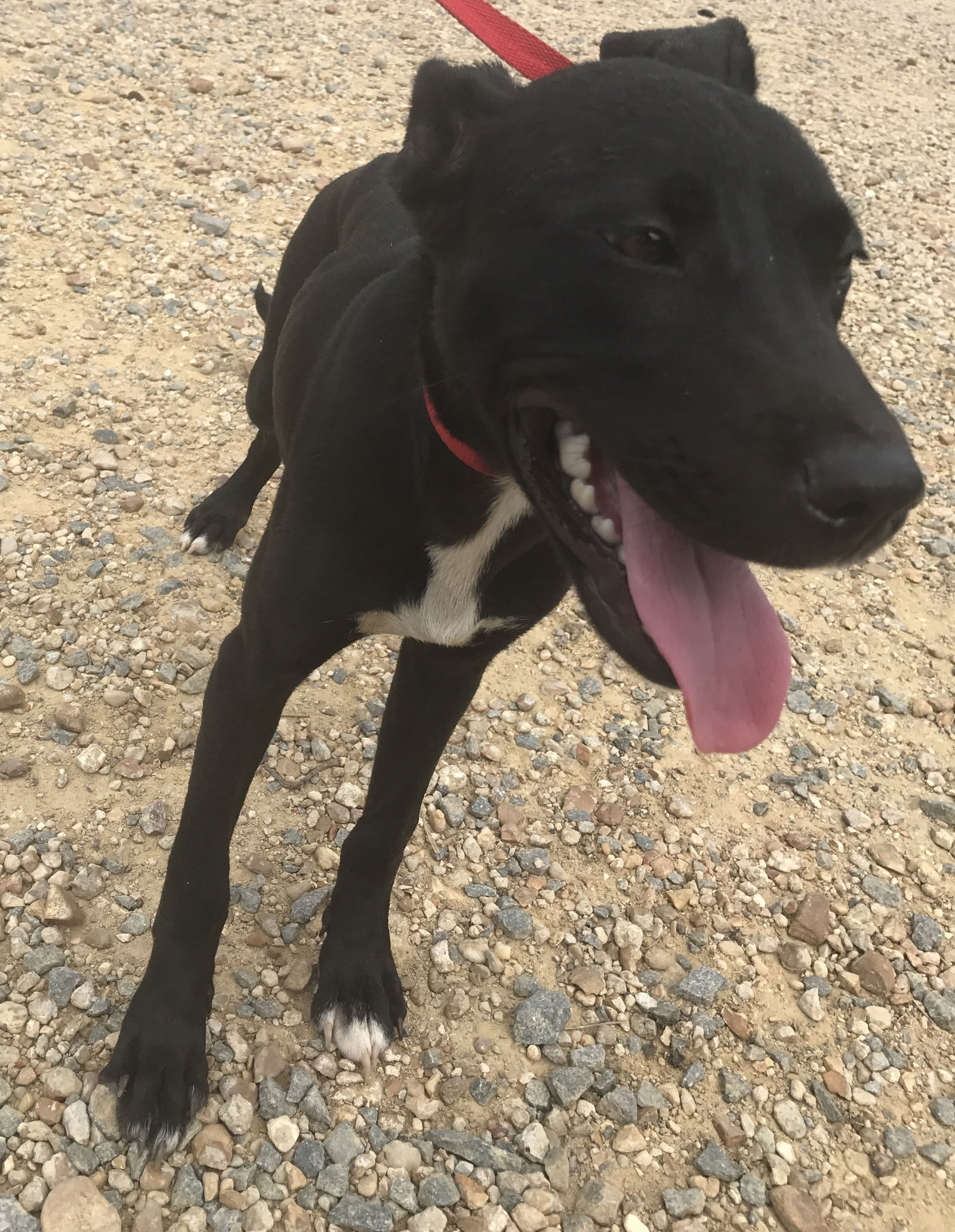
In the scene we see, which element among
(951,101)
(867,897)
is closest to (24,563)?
(867,897)

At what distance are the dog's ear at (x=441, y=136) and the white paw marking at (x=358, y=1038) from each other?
1.85 meters

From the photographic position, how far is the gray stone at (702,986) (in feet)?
9.29

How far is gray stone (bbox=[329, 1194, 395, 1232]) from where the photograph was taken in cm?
224

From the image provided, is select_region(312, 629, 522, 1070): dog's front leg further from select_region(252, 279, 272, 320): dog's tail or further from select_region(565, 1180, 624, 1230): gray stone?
select_region(252, 279, 272, 320): dog's tail

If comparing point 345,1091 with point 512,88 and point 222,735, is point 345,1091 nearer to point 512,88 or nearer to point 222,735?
point 222,735

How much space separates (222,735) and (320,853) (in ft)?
2.75

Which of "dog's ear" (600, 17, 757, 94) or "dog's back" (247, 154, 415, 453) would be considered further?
"dog's back" (247, 154, 415, 453)

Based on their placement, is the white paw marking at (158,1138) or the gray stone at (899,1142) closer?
the white paw marking at (158,1138)

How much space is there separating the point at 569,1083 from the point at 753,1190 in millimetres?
491

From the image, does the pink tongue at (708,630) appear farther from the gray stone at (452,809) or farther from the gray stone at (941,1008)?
the gray stone at (941,1008)

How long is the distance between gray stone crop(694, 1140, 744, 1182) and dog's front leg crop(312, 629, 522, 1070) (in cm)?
81

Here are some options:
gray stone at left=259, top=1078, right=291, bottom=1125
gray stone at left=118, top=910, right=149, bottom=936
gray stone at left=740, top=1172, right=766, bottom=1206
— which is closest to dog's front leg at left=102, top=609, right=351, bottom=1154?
gray stone at left=259, top=1078, right=291, bottom=1125

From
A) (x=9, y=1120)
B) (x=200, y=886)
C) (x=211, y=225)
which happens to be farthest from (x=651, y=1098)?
(x=211, y=225)

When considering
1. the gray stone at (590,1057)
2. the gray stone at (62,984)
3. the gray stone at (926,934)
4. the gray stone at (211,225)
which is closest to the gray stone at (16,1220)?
the gray stone at (62,984)
